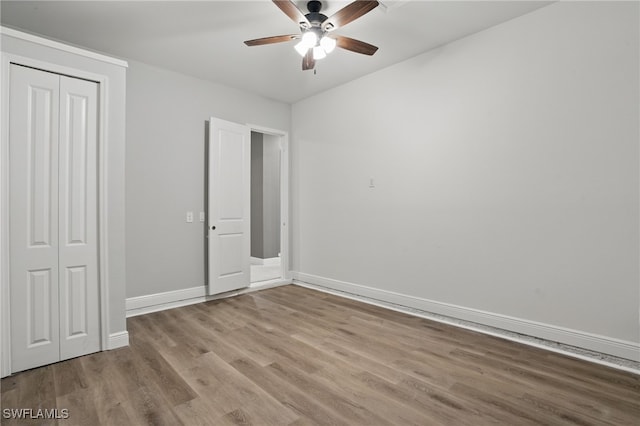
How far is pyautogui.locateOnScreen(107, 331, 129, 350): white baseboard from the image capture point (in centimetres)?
275

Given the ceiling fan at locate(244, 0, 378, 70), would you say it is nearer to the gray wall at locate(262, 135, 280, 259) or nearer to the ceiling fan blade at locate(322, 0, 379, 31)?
the ceiling fan blade at locate(322, 0, 379, 31)

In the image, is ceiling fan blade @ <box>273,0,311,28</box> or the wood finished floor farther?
ceiling fan blade @ <box>273,0,311,28</box>

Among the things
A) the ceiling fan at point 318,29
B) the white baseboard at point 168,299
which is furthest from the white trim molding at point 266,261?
the ceiling fan at point 318,29

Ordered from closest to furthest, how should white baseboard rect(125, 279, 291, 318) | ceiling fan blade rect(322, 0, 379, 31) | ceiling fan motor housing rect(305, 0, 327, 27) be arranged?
1. ceiling fan blade rect(322, 0, 379, 31)
2. ceiling fan motor housing rect(305, 0, 327, 27)
3. white baseboard rect(125, 279, 291, 318)

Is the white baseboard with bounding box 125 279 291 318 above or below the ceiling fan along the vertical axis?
below

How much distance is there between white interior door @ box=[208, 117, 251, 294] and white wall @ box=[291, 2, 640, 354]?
1.44 metres

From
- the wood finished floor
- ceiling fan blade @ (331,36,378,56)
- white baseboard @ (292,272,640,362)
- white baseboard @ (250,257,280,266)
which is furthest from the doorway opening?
ceiling fan blade @ (331,36,378,56)

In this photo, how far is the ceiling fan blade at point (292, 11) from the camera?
2.32 metres

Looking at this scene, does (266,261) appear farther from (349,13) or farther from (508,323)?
(349,13)

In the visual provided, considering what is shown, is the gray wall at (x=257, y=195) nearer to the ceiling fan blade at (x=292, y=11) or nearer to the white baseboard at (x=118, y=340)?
the white baseboard at (x=118, y=340)

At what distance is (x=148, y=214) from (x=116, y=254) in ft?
3.73

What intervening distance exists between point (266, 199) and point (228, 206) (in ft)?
8.27

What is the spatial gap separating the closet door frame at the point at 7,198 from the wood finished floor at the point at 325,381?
286 mm

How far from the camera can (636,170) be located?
242 centimetres
